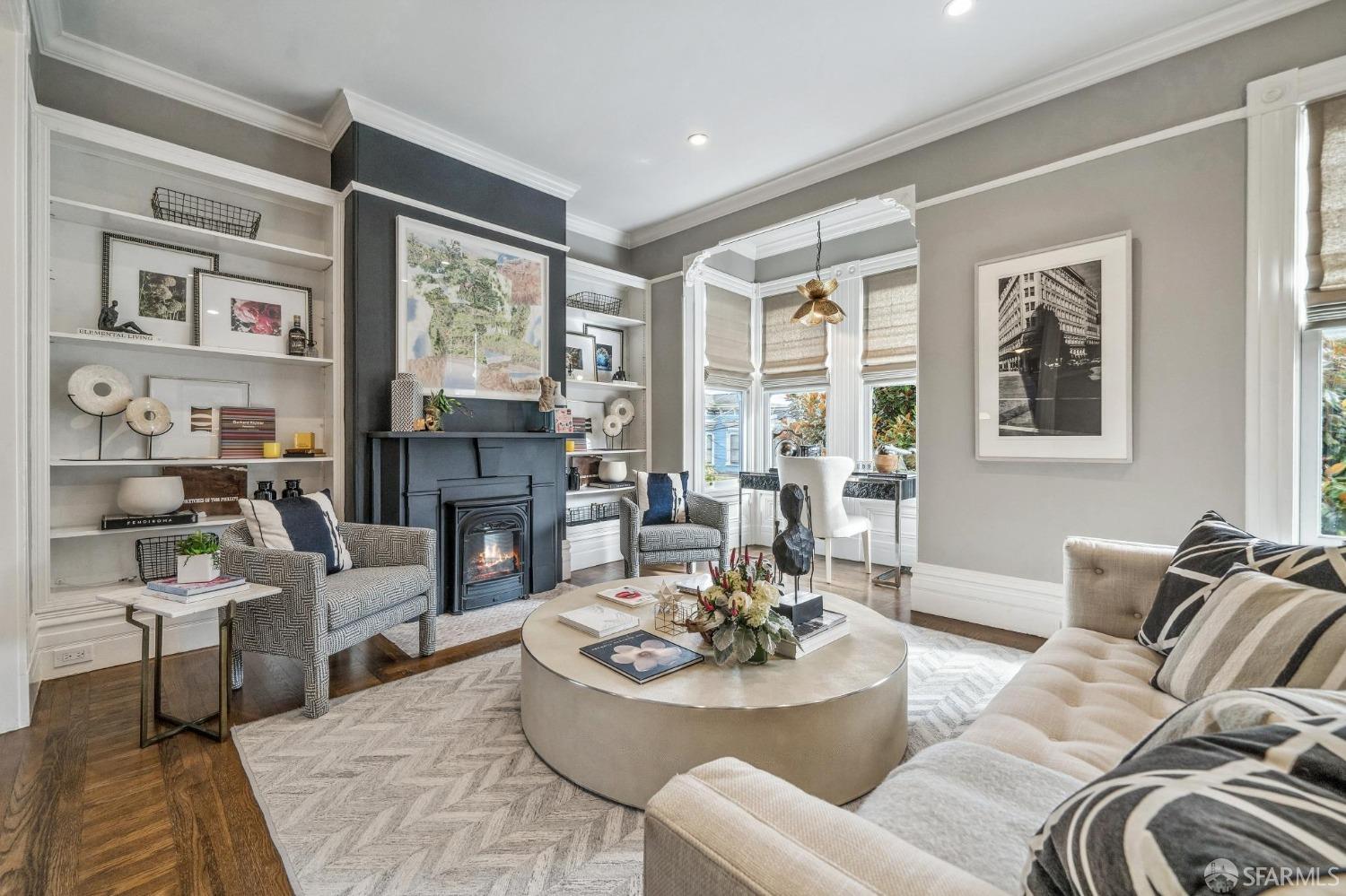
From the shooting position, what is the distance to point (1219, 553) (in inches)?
63.2

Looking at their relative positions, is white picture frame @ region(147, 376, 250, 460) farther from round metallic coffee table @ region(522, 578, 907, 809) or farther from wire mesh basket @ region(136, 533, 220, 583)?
round metallic coffee table @ region(522, 578, 907, 809)

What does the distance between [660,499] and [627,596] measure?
5.95 ft

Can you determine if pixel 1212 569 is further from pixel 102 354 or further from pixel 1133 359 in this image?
pixel 102 354

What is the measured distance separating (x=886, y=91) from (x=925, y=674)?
9.89ft

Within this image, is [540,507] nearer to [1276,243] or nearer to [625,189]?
[625,189]

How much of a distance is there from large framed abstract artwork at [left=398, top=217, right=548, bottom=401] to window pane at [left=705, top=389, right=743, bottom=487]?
7.01ft

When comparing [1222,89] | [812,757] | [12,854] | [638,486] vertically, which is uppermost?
[1222,89]

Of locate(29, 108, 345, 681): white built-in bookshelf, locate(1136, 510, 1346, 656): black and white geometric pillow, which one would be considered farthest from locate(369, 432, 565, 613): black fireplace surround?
locate(1136, 510, 1346, 656): black and white geometric pillow

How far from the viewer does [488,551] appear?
376 cm

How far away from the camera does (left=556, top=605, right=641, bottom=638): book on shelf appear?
2.11 m

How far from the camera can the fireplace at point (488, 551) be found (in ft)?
11.7

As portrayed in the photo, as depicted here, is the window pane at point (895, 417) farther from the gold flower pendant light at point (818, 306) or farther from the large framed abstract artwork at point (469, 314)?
the large framed abstract artwork at point (469, 314)

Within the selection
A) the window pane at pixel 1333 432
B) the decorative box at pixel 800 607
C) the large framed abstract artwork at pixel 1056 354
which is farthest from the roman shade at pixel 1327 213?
the decorative box at pixel 800 607

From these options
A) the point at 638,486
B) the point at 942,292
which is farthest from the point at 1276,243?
the point at 638,486
